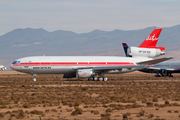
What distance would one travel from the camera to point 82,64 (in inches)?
2114

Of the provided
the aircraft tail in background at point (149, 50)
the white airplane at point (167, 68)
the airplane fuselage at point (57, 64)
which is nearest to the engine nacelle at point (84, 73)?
the airplane fuselage at point (57, 64)

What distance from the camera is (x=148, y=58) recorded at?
58.1 metres

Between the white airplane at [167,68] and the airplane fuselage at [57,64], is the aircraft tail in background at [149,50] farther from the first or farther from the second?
the white airplane at [167,68]

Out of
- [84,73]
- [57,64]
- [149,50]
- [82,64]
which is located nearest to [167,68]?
[149,50]

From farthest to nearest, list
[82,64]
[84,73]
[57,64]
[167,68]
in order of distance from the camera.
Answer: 1. [167,68]
2. [82,64]
3. [57,64]
4. [84,73]

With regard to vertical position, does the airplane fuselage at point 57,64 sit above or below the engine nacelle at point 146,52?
below

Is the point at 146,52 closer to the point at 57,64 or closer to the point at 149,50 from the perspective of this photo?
the point at 149,50

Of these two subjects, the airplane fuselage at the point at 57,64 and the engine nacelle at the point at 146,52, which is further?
the engine nacelle at the point at 146,52

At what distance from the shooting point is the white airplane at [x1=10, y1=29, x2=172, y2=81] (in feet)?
171

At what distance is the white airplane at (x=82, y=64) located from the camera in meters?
52.2

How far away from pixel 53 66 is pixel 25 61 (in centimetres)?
485

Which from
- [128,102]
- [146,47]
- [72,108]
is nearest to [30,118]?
[72,108]

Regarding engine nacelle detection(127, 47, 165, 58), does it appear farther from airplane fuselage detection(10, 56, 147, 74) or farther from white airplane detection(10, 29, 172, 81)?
airplane fuselage detection(10, 56, 147, 74)

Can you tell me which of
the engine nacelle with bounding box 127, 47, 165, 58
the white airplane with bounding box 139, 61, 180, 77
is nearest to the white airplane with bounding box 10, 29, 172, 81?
the engine nacelle with bounding box 127, 47, 165, 58
